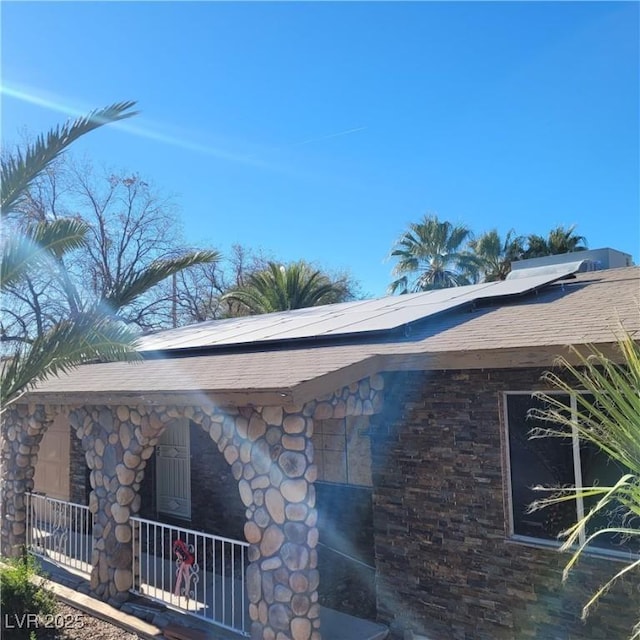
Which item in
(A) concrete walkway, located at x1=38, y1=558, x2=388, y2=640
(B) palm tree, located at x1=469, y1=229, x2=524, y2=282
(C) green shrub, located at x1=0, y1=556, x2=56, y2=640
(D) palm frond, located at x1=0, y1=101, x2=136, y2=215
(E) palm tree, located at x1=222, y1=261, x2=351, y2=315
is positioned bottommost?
(A) concrete walkway, located at x1=38, y1=558, x2=388, y2=640

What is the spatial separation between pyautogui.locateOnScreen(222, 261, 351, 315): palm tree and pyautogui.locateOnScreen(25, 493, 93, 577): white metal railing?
1266cm

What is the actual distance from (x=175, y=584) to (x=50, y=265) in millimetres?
4591

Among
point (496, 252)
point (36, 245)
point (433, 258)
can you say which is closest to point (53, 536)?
point (36, 245)

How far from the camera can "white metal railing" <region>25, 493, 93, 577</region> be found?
29.9ft

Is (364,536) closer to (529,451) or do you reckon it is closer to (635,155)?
(529,451)

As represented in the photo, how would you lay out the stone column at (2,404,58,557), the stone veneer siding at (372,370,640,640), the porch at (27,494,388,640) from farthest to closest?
1. the stone column at (2,404,58,557)
2. the porch at (27,494,388,640)
3. the stone veneer siding at (372,370,640,640)

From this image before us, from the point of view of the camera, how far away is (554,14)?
743 cm

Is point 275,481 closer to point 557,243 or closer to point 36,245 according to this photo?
point 36,245

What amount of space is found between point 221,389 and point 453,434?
265 cm

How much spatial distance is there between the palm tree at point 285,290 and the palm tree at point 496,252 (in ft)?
25.4

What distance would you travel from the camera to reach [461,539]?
6.27 meters

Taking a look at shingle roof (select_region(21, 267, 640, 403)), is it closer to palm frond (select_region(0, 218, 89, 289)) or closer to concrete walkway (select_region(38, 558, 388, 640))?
palm frond (select_region(0, 218, 89, 289))

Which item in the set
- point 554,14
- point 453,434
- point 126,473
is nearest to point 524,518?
point 453,434

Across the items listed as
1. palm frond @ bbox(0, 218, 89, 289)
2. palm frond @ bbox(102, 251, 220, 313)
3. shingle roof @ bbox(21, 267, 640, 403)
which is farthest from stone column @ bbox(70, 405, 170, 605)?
palm frond @ bbox(0, 218, 89, 289)
